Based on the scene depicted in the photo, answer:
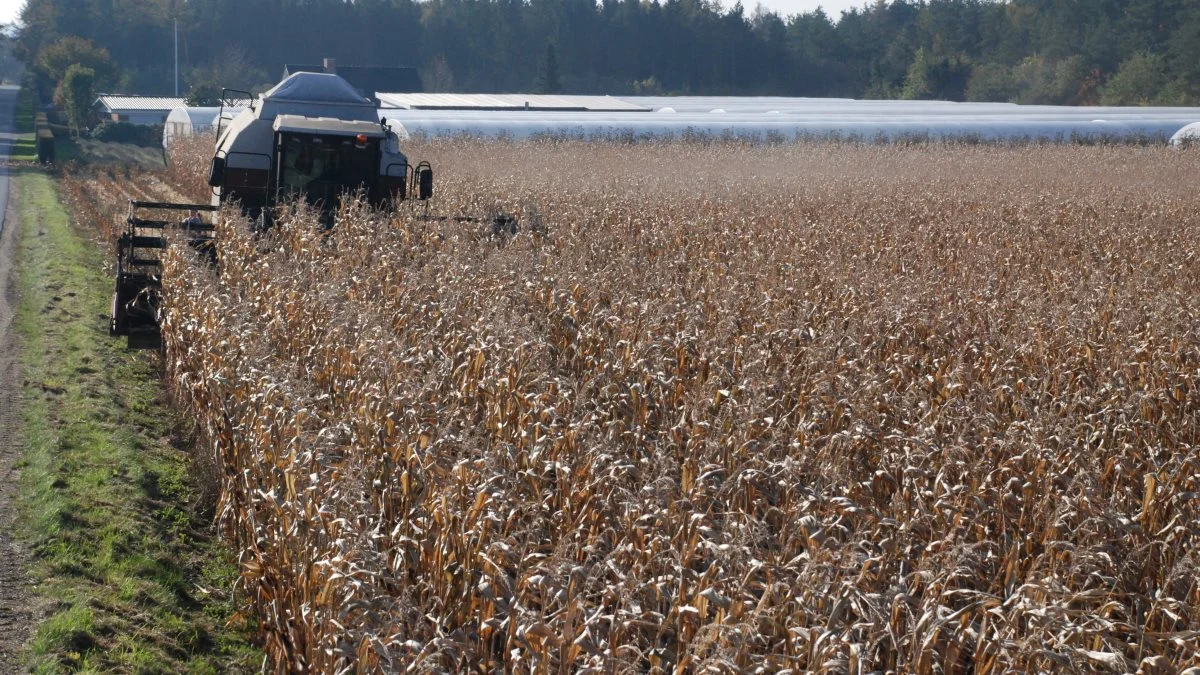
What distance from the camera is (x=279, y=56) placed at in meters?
100

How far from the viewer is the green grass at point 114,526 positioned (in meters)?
6.12

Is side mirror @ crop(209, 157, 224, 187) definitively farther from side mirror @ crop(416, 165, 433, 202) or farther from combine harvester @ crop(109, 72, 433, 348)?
side mirror @ crop(416, 165, 433, 202)

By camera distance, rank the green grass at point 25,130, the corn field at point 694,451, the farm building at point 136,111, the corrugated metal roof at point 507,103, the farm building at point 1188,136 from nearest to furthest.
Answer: the corn field at point 694,451
the farm building at point 1188,136
the green grass at point 25,130
the corrugated metal roof at point 507,103
the farm building at point 136,111

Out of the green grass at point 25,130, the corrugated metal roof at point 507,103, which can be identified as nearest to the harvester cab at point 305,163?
the green grass at point 25,130

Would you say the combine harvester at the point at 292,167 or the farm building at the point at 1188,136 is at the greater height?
the farm building at the point at 1188,136

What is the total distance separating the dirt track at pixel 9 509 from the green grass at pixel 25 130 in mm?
32264

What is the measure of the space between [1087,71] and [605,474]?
263ft

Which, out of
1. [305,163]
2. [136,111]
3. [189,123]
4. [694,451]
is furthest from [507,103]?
[694,451]

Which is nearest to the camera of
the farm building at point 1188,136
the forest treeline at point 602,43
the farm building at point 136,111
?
the farm building at point 1188,136

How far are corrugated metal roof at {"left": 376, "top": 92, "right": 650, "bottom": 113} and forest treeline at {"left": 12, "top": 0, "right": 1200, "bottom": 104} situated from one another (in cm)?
3178

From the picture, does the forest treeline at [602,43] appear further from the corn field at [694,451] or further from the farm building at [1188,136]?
the corn field at [694,451]

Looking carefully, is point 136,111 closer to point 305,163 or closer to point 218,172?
point 218,172

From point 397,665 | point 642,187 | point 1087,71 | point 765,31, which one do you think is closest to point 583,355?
point 397,665

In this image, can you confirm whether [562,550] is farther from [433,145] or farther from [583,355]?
[433,145]
